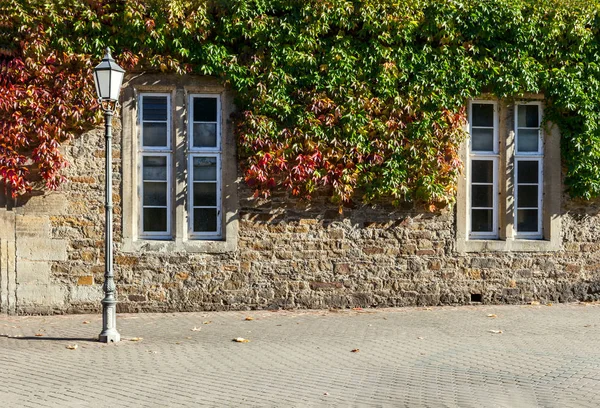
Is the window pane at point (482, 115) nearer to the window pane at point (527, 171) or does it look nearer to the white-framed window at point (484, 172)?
the white-framed window at point (484, 172)

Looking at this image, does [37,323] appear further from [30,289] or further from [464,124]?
[464,124]

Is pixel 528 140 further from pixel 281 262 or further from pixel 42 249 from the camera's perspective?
pixel 42 249

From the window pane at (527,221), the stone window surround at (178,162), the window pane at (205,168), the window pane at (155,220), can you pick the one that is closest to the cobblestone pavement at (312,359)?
the stone window surround at (178,162)

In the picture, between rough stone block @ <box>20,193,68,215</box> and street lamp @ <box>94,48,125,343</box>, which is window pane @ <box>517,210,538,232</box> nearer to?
street lamp @ <box>94,48,125,343</box>

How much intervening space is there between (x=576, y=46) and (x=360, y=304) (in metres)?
5.40

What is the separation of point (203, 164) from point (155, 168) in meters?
0.75

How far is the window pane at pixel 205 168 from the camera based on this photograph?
38.2ft

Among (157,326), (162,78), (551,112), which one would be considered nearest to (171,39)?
(162,78)

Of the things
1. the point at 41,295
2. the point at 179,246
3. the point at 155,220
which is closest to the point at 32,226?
the point at 41,295

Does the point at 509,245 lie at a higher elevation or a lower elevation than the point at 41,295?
higher

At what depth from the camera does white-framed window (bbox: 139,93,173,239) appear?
38.0 feet

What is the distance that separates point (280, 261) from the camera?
38.2 feet

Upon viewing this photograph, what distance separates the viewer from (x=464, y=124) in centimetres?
1190

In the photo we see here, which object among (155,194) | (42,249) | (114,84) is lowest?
(42,249)
